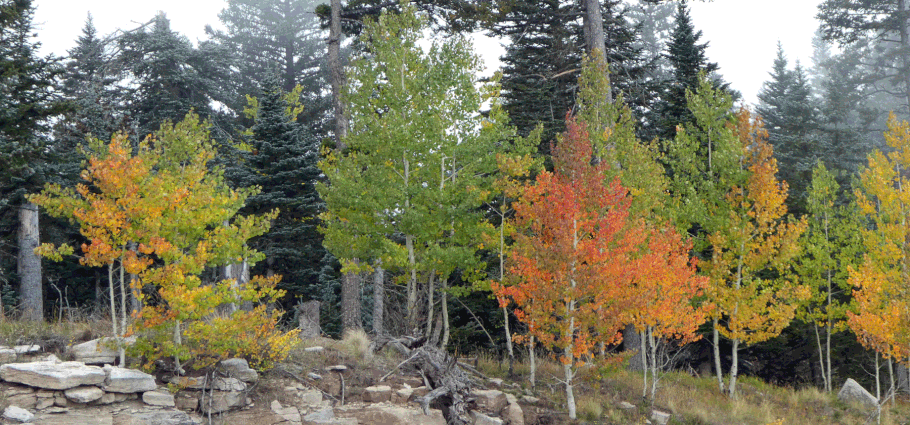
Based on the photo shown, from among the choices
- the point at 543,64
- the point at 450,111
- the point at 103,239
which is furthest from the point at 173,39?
the point at 103,239

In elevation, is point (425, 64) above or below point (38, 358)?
above

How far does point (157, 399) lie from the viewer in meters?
9.13

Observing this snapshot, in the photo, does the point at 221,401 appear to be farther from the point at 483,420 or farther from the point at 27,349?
the point at 483,420

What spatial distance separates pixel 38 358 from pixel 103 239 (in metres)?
2.27

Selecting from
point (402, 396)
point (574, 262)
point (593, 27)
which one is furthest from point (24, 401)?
point (593, 27)

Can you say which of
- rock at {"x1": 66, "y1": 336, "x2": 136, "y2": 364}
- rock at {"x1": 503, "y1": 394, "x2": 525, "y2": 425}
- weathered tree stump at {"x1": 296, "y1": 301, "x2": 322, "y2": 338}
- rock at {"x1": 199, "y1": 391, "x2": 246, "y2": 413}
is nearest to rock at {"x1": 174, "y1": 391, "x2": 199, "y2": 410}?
rock at {"x1": 199, "y1": 391, "x2": 246, "y2": 413}

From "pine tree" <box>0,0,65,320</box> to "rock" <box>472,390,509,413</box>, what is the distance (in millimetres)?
10068

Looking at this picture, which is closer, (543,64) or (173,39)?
(543,64)

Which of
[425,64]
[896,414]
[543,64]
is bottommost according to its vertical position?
[896,414]

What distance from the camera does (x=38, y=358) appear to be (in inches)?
382

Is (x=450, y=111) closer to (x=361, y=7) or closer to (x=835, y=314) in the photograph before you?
(x=361, y=7)

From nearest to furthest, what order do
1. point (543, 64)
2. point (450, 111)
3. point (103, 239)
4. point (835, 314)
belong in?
1. point (103, 239)
2. point (450, 111)
3. point (835, 314)
4. point (543, 64)

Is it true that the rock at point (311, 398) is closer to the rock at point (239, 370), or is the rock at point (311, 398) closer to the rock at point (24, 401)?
the rock at point (239, 370)

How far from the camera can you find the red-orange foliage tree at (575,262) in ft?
38.3
